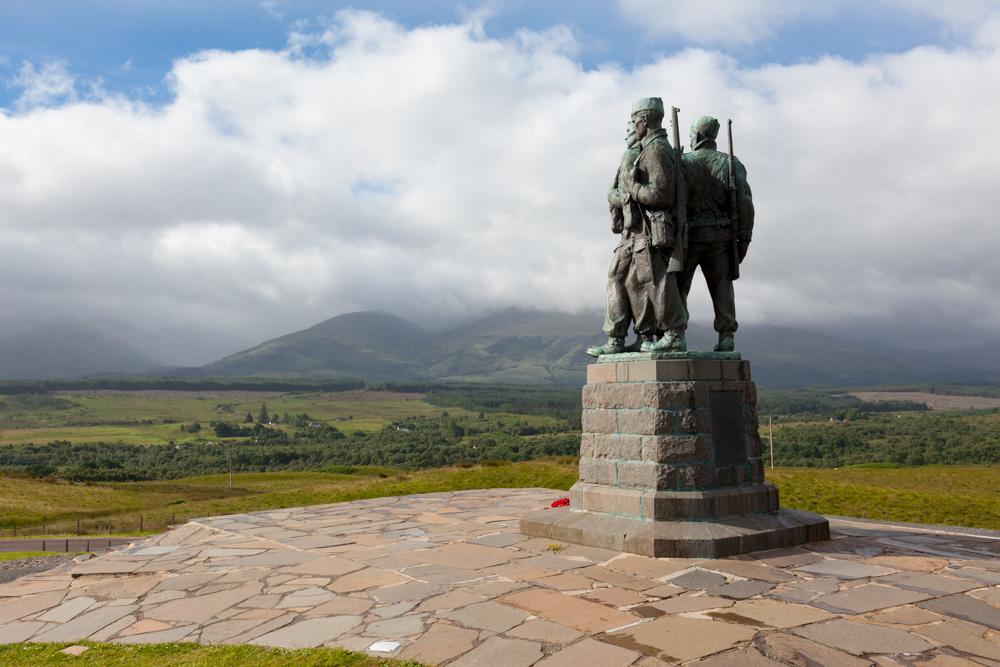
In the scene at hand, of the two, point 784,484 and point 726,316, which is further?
point 784,484

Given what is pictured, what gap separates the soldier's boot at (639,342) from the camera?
28.1ft

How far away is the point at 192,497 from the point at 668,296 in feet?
174

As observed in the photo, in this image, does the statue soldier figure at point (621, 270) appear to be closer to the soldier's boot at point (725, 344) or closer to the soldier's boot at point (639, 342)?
the soldier's boot at point (639, 342)

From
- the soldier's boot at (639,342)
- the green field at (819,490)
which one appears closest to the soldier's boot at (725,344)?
the soldier's boot at (639,342)

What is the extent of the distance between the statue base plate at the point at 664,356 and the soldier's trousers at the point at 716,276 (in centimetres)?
68

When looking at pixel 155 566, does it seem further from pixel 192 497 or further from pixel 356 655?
pixel 192 497

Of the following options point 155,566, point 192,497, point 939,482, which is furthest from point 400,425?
point 155,566

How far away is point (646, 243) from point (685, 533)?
3477 mm

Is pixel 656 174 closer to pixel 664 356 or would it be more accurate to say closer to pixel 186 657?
pixel 664 356

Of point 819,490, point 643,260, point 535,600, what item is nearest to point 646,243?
point 643,260

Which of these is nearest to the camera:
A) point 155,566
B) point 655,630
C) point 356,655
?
point 356,655

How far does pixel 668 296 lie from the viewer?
8.22 m

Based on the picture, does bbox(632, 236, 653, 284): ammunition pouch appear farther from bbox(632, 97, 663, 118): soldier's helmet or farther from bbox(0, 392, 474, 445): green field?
bbox(0, 392, 474, 445): green field

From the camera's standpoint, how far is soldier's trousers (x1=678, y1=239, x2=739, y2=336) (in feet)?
28.2
